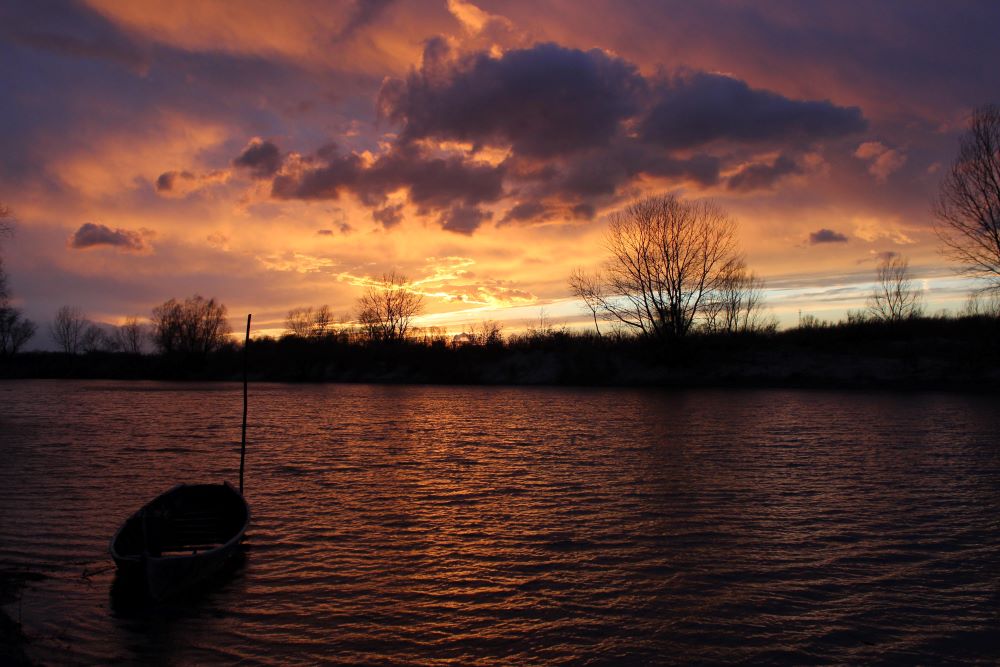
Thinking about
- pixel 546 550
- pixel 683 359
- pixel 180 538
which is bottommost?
pixel 546 550

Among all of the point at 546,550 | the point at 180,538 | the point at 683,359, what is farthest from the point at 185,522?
the point at 683,359

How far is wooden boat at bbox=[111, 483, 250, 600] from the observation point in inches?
393

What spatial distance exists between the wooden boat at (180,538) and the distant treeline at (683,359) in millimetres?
63390

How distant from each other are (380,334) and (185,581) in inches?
4631

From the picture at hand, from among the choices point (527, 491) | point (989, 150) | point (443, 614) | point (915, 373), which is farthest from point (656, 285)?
point (443, 614)

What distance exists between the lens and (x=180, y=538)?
41.4 feet

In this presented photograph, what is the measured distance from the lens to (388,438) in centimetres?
3125

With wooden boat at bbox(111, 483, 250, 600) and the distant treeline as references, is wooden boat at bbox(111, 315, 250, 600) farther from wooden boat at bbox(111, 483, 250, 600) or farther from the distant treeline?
the distant treeline

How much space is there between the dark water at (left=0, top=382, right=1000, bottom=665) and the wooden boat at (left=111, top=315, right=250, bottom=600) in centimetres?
43

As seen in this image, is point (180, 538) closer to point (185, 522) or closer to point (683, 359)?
point (185, 522)

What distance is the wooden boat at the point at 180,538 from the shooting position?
9.98 meters

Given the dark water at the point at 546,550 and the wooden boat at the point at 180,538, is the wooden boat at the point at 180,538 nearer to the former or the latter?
the wooden boat at the point at 180,538

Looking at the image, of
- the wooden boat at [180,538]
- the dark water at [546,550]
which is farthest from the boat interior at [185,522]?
the dark water at [546,550]

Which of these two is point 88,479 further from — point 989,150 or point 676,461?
point 989,150
